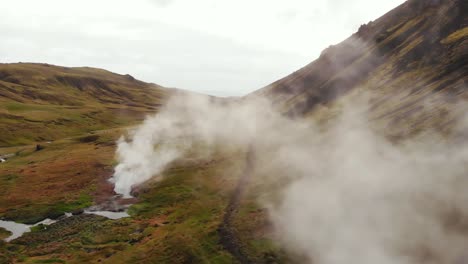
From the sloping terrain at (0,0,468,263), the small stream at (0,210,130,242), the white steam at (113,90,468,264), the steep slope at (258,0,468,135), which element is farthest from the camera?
the steep slope at (258,0,468,135)

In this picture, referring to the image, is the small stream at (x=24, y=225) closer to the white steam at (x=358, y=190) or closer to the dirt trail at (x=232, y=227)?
the white steam at (x=358, y=190)

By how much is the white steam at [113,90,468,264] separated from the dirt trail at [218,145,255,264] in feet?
13.9

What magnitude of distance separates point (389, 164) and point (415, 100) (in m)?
34.6

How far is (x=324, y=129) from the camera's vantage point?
12281cm

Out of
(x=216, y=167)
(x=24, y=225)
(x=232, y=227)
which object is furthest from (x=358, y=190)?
(x=24, y=225)

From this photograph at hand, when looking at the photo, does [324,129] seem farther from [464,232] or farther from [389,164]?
[464,232]

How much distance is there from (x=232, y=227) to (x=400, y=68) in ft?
330

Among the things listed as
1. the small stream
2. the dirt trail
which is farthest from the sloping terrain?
the small stream

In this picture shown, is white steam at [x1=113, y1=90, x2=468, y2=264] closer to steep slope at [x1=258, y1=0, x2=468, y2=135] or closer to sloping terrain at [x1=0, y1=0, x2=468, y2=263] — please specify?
sloping terrain at [x1=0, y1=0, x2=468, y2=263]

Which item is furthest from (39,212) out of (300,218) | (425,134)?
(425,134)

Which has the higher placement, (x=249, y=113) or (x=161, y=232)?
(x=249, y=113)

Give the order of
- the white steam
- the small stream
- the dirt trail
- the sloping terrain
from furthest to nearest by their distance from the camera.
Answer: the small stream, the sloping terrain, the dirt trail, the white steam

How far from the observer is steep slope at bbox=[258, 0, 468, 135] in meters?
105

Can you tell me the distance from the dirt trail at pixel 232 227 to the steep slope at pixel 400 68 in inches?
1580
